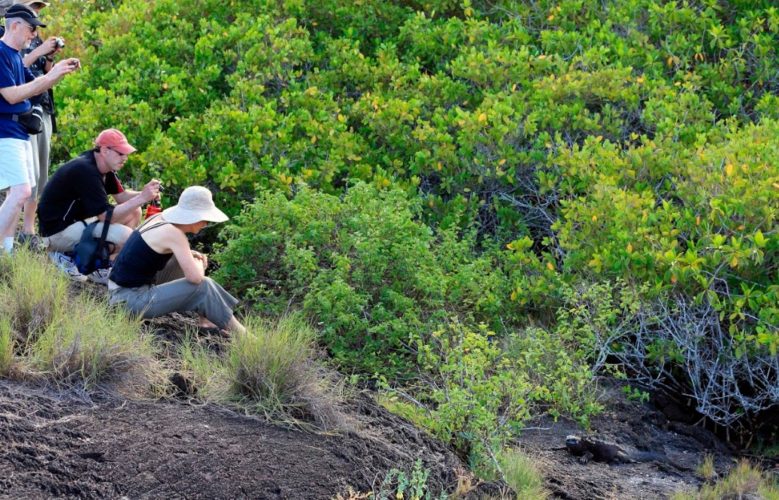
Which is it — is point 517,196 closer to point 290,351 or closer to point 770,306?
point 770,306

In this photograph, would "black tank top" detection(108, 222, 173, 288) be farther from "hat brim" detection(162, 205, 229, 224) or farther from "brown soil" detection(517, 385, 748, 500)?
"brown soil" detection(517, 385, 748, 500)

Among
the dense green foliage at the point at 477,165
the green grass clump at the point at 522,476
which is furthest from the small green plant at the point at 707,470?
the green grass clump at the point at 522,476

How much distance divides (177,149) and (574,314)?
3.79 meters

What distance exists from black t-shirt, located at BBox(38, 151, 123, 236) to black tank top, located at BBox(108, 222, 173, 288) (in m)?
0.81

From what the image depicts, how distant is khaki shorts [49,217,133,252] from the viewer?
26.9 feet

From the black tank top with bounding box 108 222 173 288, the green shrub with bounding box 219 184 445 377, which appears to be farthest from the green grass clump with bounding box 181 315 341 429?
the green shrub with bounding box 219 184 445 377

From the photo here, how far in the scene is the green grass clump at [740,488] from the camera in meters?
7.09

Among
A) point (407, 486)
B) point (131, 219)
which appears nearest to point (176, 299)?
point (131, 219)

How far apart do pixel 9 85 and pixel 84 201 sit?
0.97 meters

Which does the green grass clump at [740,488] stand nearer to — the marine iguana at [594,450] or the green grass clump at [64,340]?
the marine iguana at [594,450]

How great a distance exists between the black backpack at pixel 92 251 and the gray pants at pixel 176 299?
0.60 m

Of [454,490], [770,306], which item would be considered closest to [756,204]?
[770,306]

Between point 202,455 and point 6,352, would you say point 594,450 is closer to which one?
point 202,455

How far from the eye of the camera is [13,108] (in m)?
7.85
